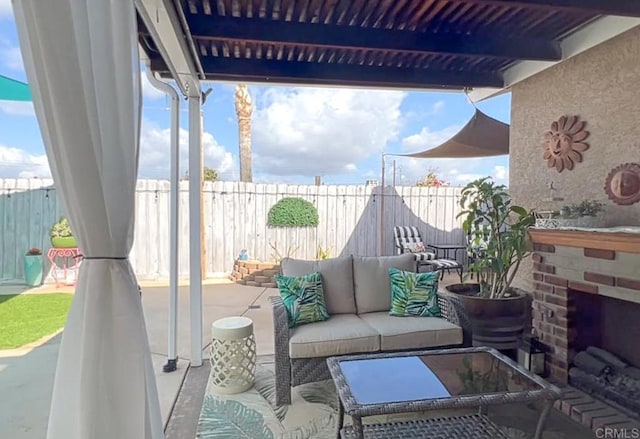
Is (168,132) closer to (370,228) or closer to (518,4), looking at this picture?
(518,4)

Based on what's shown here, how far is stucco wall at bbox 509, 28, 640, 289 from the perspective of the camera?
2.60 meters

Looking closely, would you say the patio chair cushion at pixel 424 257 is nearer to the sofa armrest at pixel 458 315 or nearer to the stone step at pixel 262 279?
the stone step at pixel 262 279

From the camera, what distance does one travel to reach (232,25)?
2.60 m

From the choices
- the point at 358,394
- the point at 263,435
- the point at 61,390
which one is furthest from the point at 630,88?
the point at 61,390

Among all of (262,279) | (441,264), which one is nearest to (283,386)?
(262,279)

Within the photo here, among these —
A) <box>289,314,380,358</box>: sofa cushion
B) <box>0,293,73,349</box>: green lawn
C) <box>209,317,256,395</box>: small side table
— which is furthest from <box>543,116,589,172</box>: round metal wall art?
<box>0,293,73,349</box>: green lawn

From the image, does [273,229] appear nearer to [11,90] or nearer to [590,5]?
[590,5]

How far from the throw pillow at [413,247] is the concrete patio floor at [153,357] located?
7.88 feet

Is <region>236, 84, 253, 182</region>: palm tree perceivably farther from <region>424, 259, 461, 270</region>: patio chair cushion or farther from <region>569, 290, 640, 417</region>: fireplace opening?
<region>569, 290, 640, 417</region>: fireplace opening

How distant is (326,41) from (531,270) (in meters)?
2.49

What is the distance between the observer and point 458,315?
2816 millimetres

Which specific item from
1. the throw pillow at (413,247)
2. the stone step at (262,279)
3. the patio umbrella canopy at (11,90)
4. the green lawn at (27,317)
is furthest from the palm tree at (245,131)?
the patio umbrella canopy at (11,90)

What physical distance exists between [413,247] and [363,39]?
4.60 m

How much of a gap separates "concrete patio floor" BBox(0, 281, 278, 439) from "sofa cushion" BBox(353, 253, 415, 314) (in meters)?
0.99
